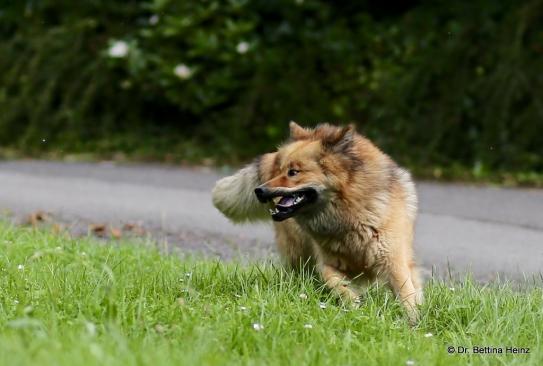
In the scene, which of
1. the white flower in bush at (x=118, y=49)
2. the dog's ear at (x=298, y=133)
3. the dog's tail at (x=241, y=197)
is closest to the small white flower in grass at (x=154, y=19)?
the white flower in bush at (x=118, y=49)

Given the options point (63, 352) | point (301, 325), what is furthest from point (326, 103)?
point (63, 352)

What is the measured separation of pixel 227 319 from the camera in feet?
14.9

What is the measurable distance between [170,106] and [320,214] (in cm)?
947

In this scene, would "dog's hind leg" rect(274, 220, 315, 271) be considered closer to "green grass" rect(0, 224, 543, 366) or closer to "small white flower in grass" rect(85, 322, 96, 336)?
"green grass" rect(0, 224, 543, 366)

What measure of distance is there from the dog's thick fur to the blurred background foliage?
622 centimetres

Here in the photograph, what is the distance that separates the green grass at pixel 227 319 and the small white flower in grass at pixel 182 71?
758 cm

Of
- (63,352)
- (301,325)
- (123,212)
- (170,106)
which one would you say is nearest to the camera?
(63,352)

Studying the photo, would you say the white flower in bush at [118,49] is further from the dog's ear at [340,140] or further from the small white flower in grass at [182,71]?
the dog's ear at [340,140]

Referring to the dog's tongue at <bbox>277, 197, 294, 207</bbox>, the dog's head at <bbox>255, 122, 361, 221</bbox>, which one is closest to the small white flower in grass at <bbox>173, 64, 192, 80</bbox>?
the dog's head at <bbox>255, 122, 361, 221</bbox>

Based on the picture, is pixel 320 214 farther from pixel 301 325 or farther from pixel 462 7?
pixel 462 7

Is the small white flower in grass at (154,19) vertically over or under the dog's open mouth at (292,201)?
over

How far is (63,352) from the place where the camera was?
12.0ft

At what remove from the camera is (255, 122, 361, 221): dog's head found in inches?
209

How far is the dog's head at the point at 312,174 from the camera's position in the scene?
5305mm
